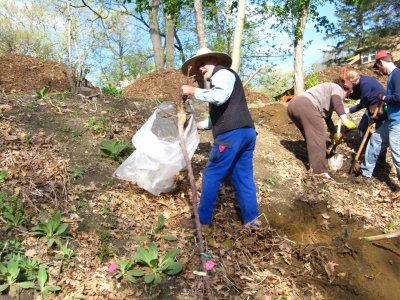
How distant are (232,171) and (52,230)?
1829mm

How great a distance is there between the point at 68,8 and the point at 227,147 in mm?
4981

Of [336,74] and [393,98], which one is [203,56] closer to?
[393,98]

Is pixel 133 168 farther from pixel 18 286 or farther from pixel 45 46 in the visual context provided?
pixel 45 46

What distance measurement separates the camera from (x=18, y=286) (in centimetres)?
260

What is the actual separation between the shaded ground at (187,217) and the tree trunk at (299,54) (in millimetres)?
4677

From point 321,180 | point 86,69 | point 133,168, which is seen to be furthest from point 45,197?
point 86,69

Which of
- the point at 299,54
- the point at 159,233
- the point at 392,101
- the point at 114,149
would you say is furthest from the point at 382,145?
the point at 299,54

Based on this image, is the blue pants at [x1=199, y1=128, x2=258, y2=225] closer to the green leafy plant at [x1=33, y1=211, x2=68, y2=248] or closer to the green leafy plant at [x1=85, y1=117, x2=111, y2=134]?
the green leafy plant at [x1=33, y1=211, x2=68, y2=248]

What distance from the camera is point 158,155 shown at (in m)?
3.75

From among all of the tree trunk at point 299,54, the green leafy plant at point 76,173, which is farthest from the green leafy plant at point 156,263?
the tree trunk at point 299,54

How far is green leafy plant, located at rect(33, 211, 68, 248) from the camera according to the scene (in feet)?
10.0

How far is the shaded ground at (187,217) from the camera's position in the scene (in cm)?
299

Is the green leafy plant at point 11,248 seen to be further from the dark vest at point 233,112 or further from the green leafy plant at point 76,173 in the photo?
the dark vest at point 233,112

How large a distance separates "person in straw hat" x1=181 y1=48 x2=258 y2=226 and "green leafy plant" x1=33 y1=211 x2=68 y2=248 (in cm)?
132
